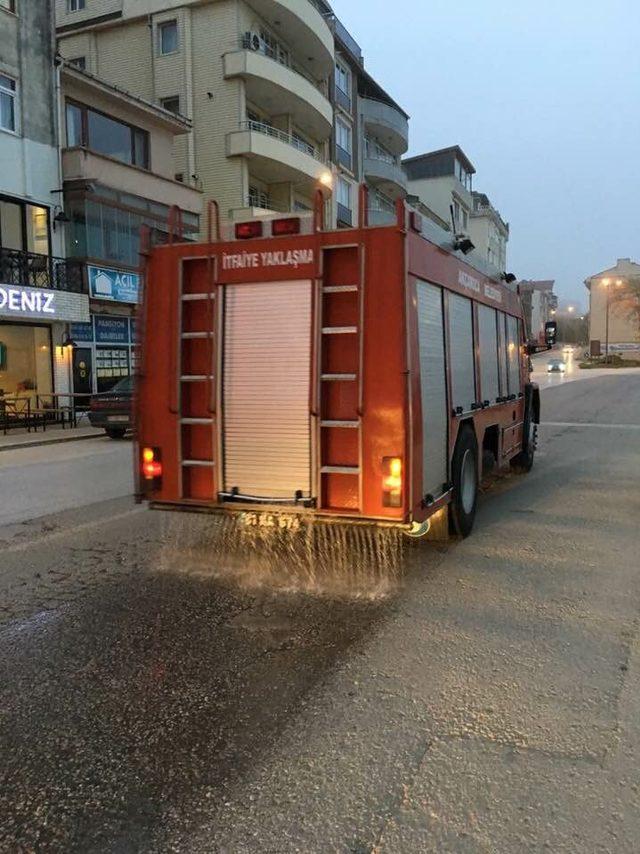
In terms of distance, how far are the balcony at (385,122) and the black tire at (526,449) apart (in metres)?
34.5

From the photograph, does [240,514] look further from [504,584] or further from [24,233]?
[24,233]

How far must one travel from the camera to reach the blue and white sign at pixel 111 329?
75.4ft

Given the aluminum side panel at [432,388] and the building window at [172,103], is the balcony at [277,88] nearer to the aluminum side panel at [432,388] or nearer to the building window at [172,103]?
the building window at [172,103]

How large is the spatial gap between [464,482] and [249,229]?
309 cm

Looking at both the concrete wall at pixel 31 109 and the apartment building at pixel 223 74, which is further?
the apartment building at pixel 223 74

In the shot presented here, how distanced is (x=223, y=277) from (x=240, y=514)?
6.39 feet

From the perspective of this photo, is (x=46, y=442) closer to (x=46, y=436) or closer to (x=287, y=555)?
(x=46, y=436)

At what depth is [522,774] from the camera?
2943 mm

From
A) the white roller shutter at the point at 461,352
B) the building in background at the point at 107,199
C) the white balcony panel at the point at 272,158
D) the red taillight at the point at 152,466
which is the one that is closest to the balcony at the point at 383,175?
the white balcony panel at the point at 272,158

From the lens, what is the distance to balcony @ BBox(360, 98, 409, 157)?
40688 millimetres

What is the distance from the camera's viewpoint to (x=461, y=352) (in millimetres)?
6660

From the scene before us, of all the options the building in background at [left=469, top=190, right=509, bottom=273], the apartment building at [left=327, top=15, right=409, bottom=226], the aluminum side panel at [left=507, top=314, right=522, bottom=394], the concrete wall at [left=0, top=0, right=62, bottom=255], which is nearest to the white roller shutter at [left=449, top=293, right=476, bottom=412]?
the aluminum side panel at [left=507, top=314, right=522, bottom=394]

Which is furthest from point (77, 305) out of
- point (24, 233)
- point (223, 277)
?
point (223, 277)

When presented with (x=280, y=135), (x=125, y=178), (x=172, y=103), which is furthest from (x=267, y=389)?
(x=280, y=135)
